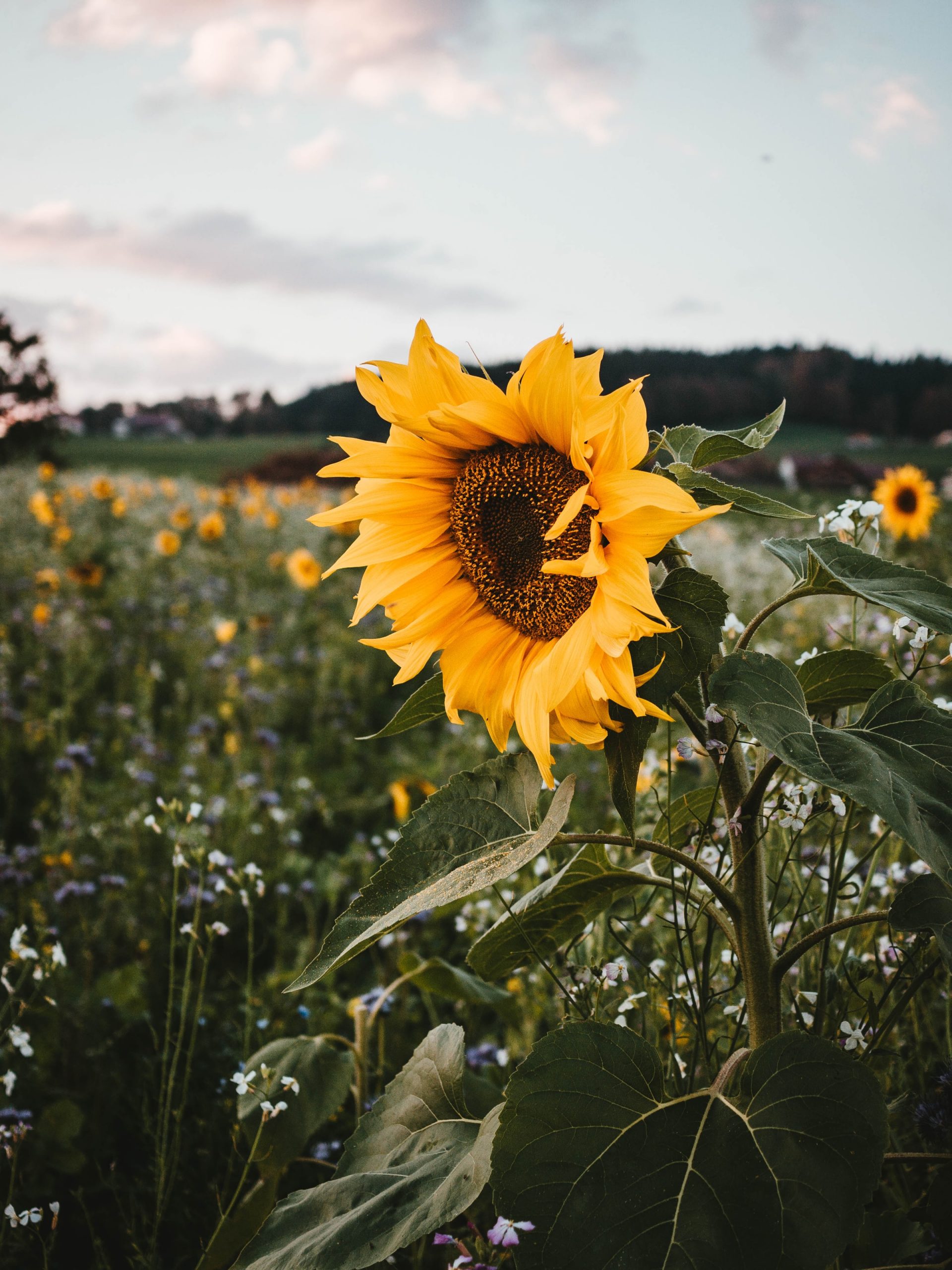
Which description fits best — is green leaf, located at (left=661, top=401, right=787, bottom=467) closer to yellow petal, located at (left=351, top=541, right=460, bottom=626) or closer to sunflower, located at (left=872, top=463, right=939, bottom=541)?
yellow petal, located at (left=351, top=541, right=460, bottom=626)

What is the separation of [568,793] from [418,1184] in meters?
0.56

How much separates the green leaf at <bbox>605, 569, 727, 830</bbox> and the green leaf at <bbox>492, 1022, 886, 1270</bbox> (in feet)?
1.00

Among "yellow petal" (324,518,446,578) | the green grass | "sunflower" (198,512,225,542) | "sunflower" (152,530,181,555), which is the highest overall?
the green grass

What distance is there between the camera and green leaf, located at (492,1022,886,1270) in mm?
918

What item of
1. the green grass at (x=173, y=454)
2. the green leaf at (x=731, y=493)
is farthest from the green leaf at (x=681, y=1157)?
the green grass at (x=173, y=454)

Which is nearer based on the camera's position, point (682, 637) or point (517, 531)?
Result: point (682, 637)

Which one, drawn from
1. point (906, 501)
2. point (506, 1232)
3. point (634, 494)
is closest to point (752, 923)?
point (506, 1232)

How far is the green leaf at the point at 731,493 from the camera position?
1033 mm

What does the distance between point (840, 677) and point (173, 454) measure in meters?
31.9

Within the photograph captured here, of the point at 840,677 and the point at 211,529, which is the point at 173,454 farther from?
the point at 840,677

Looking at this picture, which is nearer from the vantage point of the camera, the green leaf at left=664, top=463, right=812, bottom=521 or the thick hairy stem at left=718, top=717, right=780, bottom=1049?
the green leaf at left=664, top=463, right=812, bottom=521

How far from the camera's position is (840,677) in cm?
118

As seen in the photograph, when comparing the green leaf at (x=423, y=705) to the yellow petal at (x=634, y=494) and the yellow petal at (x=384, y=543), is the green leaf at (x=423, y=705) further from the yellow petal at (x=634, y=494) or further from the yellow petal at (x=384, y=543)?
the yellow petal at (x=634, y=494)

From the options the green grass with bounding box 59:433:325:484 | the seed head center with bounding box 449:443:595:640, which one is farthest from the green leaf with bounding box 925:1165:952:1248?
the green grass with bounding box 59:433:325:484
